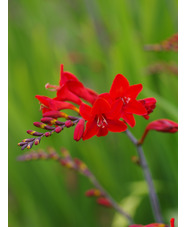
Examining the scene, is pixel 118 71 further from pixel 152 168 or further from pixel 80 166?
pixel 80 166

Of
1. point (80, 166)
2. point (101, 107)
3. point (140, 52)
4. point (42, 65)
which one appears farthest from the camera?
point (42, 65)

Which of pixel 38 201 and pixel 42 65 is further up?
pixel 42 65

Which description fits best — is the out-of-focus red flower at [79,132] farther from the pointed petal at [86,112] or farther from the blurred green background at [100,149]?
the blurred green background at [100,149]

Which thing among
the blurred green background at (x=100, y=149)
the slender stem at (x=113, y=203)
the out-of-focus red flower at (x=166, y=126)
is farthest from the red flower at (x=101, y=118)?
the blurred green background at (x=100, y=149)

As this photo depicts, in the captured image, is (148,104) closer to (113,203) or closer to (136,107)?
(136,107)

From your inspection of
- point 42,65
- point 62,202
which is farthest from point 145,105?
point 42,65

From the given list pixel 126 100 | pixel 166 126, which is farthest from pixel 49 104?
pixel 166 126
